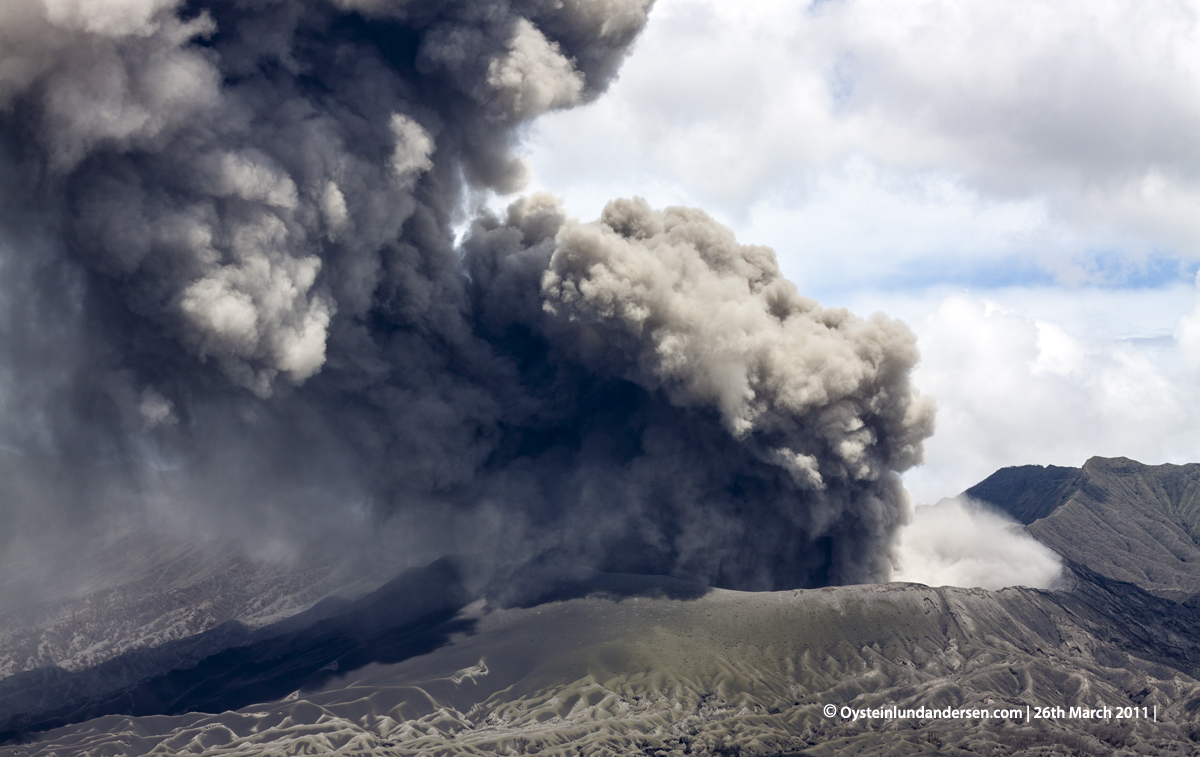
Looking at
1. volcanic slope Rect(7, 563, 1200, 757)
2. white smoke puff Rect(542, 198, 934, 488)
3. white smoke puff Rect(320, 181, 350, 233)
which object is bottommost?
Answer: volcanic slope Rect(7, 563, 1200, 757)

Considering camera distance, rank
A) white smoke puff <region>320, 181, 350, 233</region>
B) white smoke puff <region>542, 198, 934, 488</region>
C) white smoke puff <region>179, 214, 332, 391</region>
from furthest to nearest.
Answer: white smoke puff <region>542, 198, 934, 488</region> → white smoke puff <region>320, 181, 350, 233</region> → white smoke puff <region>179, 214, 332, 391</region>

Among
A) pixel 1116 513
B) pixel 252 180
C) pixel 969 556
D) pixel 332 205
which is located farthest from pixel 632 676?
pixel 1116 513

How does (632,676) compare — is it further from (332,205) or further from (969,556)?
(969,556)

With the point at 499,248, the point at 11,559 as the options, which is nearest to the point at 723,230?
the point at 499,248

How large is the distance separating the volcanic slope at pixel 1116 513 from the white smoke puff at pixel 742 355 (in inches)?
2098

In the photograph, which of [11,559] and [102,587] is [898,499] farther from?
[11,559]

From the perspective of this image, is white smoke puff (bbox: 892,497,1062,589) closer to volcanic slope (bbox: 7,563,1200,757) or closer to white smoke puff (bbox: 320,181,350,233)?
volcanic slope (bbox: 7,563,1200,757)

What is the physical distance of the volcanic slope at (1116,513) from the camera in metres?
123

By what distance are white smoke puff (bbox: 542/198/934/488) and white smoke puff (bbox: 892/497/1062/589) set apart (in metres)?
12.0

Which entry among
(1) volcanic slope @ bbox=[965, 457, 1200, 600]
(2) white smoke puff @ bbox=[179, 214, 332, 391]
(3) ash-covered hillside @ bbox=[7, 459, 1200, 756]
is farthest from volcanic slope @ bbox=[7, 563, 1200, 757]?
(1) volcanic slope @ bbox=[965, 457, 1200, 600]

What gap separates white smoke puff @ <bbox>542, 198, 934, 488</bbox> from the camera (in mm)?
69938

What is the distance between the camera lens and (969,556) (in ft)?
300

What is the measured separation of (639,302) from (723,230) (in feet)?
41.4

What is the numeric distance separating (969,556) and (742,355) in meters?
37.9
